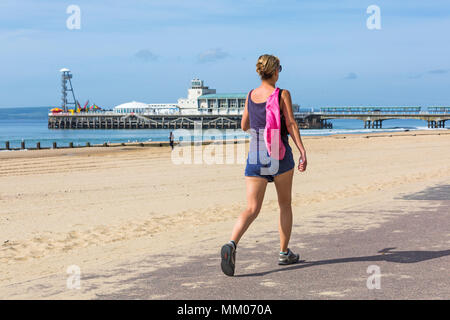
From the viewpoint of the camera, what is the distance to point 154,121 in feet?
390

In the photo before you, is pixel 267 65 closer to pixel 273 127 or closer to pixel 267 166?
pixel 273 127

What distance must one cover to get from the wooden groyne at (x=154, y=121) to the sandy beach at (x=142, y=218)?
90.4 metres

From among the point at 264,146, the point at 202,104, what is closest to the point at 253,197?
the point at 264,146

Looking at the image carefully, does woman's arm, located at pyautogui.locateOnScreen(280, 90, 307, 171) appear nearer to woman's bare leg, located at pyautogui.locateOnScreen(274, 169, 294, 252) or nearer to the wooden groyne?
woman's bare leg, located at pyautogui.locateOnScreen(274, 169, 294, 252)

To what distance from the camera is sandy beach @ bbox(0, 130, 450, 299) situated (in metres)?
5.25

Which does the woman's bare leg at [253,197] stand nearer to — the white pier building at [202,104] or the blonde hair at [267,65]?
the blonde hair at [267,65]

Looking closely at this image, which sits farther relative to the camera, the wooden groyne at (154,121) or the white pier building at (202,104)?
the white pier building at (202,104)

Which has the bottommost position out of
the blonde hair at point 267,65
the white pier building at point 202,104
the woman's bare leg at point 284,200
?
the woman's bare leg at point 284,200

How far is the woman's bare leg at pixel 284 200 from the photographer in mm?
4969

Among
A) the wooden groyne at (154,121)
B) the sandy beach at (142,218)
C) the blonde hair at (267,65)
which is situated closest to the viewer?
the blonde hair at (267,65)

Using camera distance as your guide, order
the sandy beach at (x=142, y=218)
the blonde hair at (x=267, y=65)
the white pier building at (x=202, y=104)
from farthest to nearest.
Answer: the white pier building at (x=202, y=104) < the sandy beach at (x=142, y=218) < the blonde hair at (x=267, y=65)

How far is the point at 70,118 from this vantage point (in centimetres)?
13262

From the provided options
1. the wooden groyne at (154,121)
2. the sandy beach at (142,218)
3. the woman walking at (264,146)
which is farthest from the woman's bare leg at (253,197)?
the wooden groyne at (154,121)
